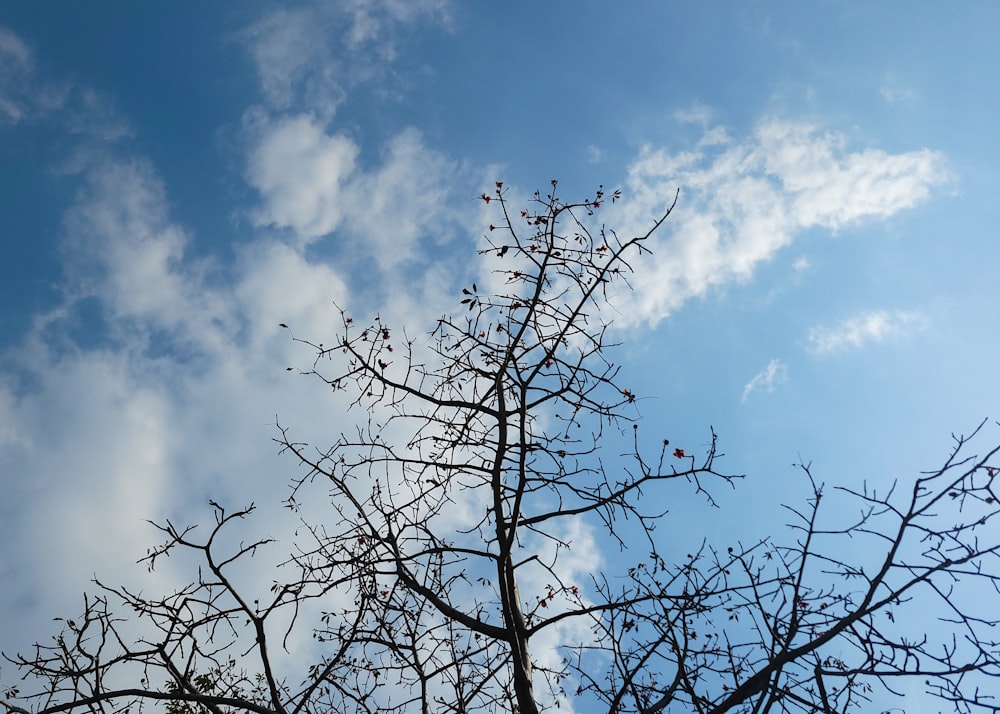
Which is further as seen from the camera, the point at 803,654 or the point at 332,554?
the point at 332,554

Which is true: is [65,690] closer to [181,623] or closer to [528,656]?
[181,623]

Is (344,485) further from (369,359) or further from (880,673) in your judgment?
(880,673)

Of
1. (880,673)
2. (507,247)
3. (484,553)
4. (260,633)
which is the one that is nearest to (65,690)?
(260,633)

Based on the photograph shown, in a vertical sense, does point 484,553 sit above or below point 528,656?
above

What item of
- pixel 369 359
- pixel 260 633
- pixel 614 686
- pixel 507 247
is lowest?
pixel 614 686

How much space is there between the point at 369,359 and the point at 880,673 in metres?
4.13

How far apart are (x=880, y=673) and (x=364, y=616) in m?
3.68

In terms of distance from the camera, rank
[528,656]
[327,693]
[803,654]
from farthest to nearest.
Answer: [327,693] → [528,656] → [803,654]

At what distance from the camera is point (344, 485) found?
5527 mm

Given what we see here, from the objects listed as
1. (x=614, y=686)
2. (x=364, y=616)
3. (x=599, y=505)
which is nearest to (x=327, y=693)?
(x=364, y=616)

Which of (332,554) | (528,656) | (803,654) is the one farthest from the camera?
(332,554)

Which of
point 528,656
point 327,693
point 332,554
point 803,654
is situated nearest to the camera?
point 803,654

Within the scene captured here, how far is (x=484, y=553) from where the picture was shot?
5.38 meters

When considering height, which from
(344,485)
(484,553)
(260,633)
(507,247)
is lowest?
(260,633)
